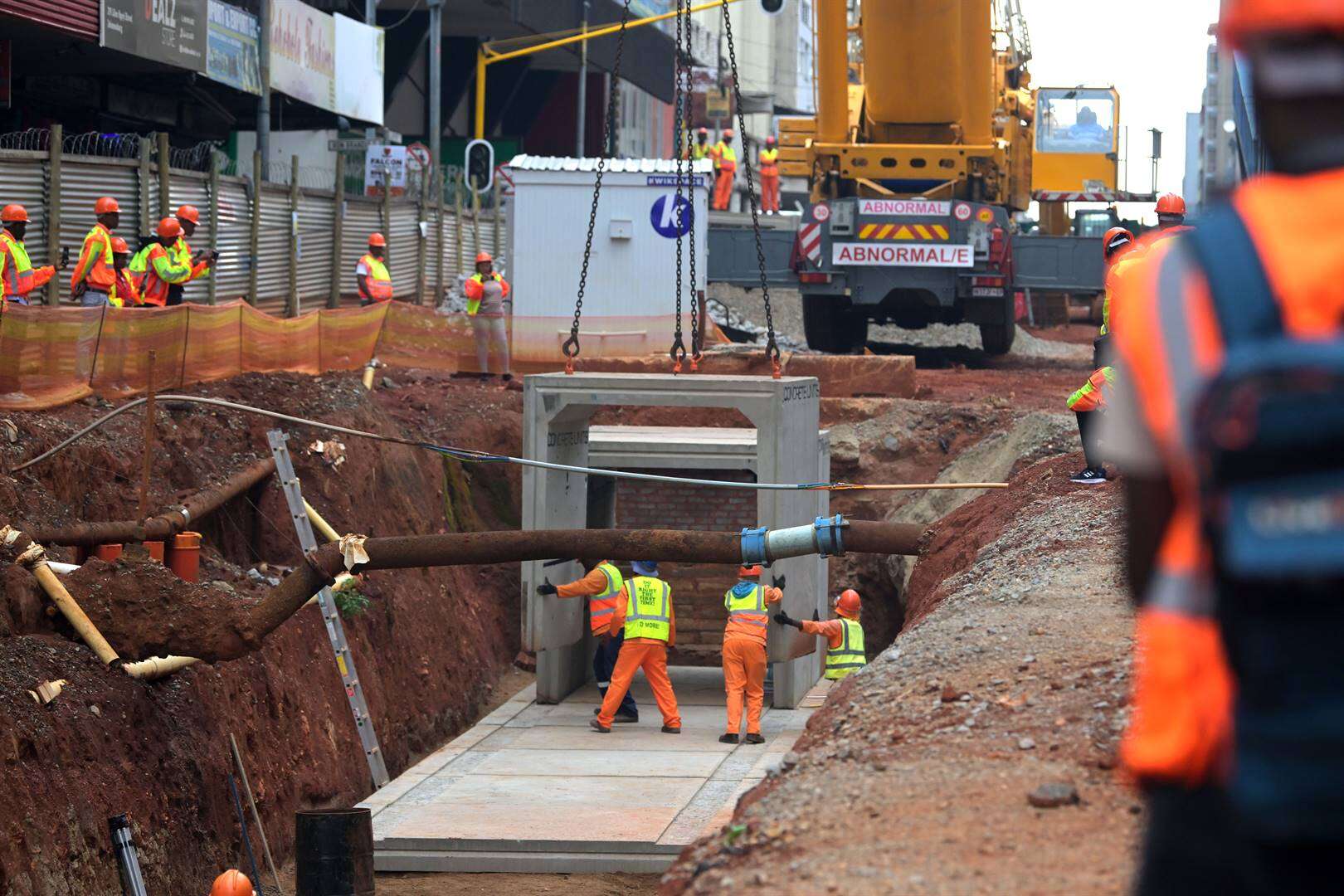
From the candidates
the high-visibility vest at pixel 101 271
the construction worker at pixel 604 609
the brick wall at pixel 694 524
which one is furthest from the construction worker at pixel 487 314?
the high-visibility vest at pixel 101 271

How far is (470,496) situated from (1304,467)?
1960 cm

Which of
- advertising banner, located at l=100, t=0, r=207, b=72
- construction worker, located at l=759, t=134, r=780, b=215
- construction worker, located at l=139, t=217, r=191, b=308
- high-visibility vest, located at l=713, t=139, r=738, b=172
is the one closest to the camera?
construction worker, located at l=139, t=217, r=191, b=308

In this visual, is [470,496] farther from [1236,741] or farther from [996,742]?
[1236,741]

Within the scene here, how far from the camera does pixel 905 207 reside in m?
22.6

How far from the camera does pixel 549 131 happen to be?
173 ft

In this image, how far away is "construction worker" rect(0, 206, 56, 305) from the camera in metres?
15.7

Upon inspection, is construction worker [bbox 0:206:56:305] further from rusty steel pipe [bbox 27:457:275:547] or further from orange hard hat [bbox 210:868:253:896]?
orange hard hat [bbox 210:868:253:896]

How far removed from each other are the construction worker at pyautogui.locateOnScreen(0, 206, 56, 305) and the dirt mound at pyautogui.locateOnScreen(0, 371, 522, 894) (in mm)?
1706

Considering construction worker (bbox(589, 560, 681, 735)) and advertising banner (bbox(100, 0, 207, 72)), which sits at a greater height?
advertising banner (bbox(100, 0, 207, 72))

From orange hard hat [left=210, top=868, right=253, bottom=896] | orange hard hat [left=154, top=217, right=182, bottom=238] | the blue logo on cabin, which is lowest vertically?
orange hard hat [left=210, top=868, right=253, bottom=896]

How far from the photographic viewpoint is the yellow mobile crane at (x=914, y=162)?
21.4 m

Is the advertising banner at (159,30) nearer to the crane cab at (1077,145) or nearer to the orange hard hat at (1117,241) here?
the crane cab at (1077,145)

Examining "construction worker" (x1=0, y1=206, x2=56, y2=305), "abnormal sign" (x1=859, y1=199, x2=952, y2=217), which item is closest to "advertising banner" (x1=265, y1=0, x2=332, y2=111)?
"abnormal sign" (x1=859, y1=199, x2=952, y2=217)

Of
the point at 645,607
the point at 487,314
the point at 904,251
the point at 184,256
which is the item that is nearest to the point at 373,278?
the point at 487,314
